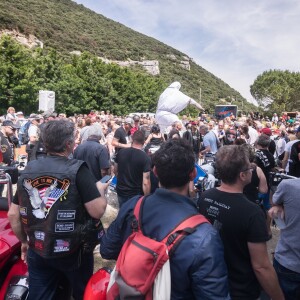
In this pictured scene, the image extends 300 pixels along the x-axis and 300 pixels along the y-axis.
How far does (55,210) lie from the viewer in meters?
2.18

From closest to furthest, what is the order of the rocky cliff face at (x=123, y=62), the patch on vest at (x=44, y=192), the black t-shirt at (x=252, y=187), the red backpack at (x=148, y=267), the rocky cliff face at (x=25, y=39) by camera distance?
the red backpack at (x=148, y=267) < the patch on vest at (x=44, y=192) < the black t-shirt at (x=252, y=187) < the rocky cliff face at (x=123, y=62) < the rocky cliff face at (x=25, y=39)

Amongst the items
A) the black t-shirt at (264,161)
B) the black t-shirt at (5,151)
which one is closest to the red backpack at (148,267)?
the black t-shirt at (264,161)

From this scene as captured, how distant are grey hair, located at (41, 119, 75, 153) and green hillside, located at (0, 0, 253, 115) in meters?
47.3

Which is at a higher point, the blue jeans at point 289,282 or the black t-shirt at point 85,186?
the black t-shirt at point 85,186

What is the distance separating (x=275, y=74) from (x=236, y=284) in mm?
72841

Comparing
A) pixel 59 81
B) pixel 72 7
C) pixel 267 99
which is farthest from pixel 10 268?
pixel 72 7

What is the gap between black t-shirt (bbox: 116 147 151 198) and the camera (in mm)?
4574

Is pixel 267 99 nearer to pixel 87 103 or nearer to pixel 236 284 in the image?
pixel 87 103

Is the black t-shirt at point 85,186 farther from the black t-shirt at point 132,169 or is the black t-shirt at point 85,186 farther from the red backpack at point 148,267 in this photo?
the black t-shirt at point 132,169

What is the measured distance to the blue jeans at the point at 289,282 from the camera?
7.83 ft

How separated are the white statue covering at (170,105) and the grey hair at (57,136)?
6.89 meters

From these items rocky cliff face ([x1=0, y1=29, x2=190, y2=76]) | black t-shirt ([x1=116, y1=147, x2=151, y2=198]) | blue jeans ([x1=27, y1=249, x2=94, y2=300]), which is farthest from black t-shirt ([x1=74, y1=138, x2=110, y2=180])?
rocky cliff face ([x1=0, y1=29, x2=190, y2=76])

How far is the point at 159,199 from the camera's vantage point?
1693 millimetres

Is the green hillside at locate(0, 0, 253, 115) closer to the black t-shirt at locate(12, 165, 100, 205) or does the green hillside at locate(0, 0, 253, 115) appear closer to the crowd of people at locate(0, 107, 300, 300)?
the crowd of people at locate(0, 107, 300, 300)
